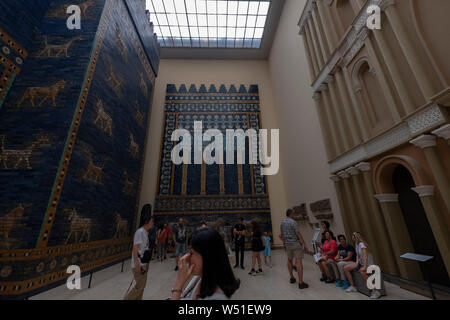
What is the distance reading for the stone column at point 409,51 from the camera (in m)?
3.39

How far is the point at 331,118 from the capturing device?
6.11m

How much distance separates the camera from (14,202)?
3926 millimetres

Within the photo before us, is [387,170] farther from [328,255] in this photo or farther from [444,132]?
[328,255]

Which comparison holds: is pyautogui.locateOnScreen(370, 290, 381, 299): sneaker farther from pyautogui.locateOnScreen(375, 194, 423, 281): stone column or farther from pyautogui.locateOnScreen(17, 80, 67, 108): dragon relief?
pyautogui.locateOnScreen(17, 80, 67, 108): dragon relief

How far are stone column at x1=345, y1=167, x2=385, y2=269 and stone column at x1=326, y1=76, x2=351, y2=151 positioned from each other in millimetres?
870

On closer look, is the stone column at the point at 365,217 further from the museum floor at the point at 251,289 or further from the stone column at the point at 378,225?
the museum floor at the point at 251,289

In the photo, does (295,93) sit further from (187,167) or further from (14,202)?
(14,202)

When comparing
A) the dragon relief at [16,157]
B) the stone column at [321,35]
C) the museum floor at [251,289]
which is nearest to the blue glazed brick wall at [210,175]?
the museum floor at [251,289]

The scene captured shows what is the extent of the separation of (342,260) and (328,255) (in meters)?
0.30

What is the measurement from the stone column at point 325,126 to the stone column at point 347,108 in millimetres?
773

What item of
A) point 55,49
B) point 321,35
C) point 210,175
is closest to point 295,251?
point 210,175

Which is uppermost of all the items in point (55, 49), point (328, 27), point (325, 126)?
point (328, 27)

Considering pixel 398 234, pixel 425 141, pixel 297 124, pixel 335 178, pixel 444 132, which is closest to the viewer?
pixel 444 132
